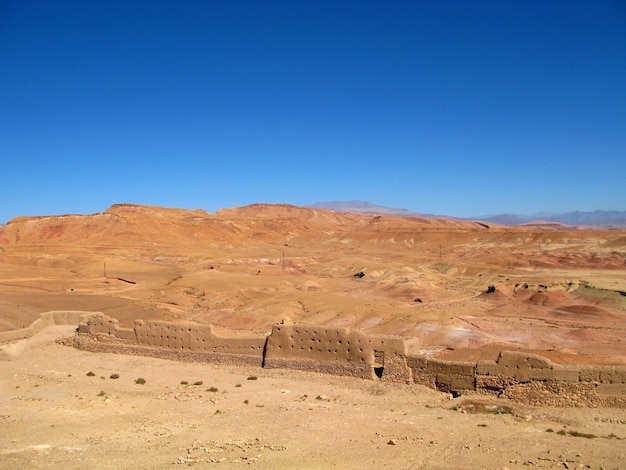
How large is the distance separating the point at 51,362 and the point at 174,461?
11382 millimetres

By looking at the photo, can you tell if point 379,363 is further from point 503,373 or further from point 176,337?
point 176,337

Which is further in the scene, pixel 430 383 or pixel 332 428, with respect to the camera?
pixel 430 383

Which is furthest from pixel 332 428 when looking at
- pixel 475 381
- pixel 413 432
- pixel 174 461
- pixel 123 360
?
pixel 123 360

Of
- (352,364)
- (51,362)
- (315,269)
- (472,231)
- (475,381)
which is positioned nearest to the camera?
(475,381)

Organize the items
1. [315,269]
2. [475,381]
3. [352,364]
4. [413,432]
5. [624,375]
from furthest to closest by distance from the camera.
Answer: [315,269] < [352,364] < [475,381] < [624,375] < [413,432]

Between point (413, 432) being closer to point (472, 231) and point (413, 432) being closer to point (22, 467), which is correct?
point (22, 467)

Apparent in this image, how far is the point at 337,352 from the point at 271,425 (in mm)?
4749

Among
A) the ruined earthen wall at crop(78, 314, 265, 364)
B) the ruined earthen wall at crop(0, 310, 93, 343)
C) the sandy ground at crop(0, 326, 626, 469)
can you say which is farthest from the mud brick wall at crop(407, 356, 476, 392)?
the ruined earthen wall at crop(0, 310, 93, 343)

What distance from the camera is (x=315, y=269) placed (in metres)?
63.3

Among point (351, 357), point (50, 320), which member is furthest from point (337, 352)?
point (50, 320)

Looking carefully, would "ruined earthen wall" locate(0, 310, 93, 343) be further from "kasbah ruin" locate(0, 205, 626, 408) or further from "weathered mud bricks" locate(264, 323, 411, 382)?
"weathered mud bricks" locate(264, 323, 411, 382)

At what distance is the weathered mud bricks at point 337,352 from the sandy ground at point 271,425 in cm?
44

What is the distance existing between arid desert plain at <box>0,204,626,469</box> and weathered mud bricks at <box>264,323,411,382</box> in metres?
0.36

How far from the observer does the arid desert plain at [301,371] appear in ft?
36.3
